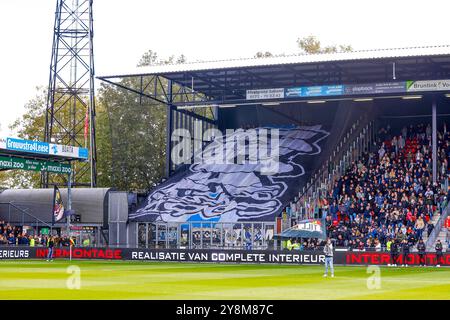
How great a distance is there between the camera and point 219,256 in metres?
55.5

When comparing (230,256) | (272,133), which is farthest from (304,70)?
(230,256)

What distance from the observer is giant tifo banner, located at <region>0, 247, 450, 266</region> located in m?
51.5

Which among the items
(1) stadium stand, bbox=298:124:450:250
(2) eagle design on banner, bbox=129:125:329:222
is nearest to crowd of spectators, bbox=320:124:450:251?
(1) stadium stand, bbox=298:124:450:250

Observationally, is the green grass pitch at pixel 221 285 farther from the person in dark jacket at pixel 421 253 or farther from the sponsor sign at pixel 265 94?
the sponsor sign at pixel 265 94

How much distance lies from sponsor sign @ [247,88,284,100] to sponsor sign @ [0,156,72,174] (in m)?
15.2

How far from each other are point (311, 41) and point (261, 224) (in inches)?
1842

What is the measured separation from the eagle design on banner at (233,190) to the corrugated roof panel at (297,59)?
9260mm

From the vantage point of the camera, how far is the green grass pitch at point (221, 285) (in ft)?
88.7

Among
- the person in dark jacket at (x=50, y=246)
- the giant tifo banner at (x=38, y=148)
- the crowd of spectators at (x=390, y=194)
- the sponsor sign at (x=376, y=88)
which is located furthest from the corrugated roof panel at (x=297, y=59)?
the person in dark jacket at (x=50, y=246)

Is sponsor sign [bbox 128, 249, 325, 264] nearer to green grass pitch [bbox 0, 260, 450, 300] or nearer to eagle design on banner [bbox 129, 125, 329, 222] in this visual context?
eagle design on banner [bbox 129, 125, 329, 222]

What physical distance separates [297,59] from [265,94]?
685 cm

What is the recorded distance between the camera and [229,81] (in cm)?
7325

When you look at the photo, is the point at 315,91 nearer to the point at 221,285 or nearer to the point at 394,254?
the point at 394,254
